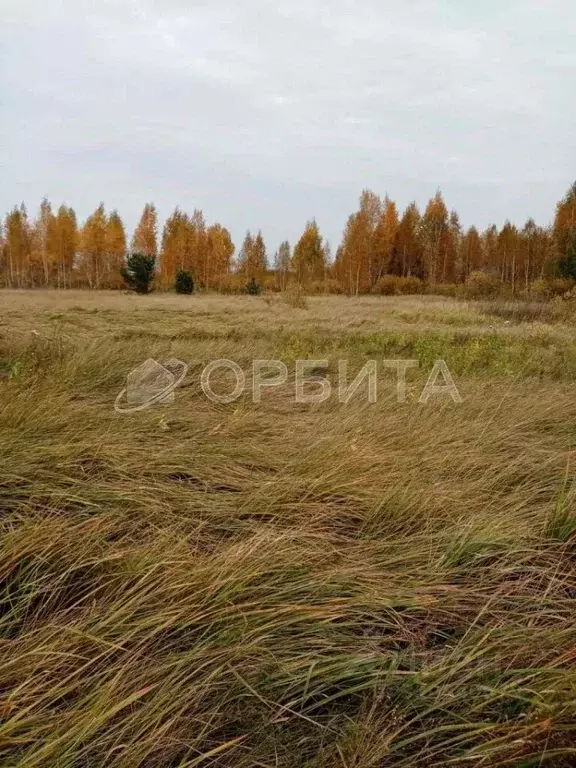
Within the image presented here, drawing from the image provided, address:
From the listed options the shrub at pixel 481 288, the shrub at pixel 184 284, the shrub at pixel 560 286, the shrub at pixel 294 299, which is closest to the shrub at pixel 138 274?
the shrub at pixel 184 284

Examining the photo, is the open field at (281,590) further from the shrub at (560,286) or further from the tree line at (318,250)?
the shrub at (560,286)

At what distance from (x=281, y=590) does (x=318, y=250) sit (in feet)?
101

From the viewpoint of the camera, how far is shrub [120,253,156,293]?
12.3 meters

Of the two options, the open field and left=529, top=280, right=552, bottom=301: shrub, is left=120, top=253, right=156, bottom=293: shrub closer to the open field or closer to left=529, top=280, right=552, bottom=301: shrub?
the open field

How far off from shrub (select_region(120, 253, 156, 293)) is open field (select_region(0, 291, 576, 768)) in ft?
33.1

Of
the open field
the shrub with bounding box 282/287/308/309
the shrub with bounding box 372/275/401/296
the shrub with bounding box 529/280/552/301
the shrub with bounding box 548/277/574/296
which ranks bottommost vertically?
the open field

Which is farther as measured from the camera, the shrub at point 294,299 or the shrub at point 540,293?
the shrub at point 540,293

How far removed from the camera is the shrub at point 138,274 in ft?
40.3

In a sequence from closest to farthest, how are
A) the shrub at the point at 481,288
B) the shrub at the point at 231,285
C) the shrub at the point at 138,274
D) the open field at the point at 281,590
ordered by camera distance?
the open field at the point at 281,590 → the shrub at the point at 138,274 → the shrub at the point at 481,288 → the shrub at the point at 231,285

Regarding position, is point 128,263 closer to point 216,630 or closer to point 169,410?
point 169,410

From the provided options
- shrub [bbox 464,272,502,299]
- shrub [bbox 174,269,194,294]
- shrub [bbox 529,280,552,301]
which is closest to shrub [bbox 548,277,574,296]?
shrub [bbox 529,280,552,301]

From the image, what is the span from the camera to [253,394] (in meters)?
3.61

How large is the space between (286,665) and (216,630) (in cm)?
20

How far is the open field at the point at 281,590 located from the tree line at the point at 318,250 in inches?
612
